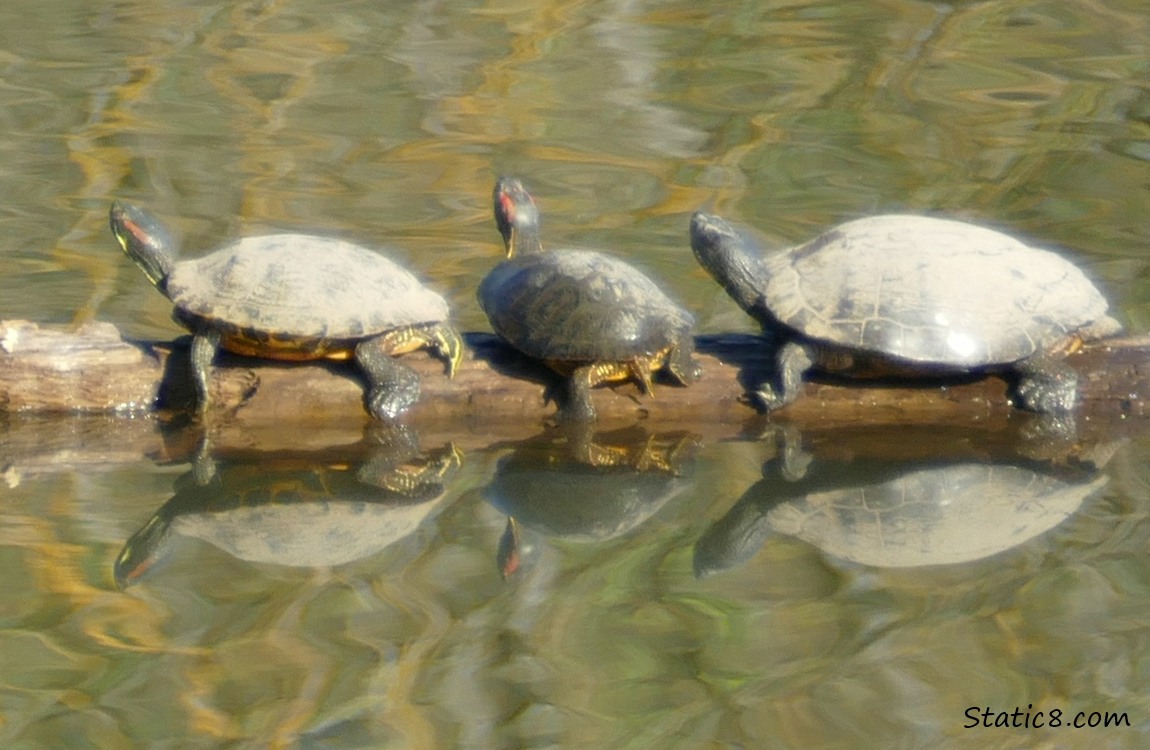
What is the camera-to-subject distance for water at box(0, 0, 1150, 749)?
4.18m

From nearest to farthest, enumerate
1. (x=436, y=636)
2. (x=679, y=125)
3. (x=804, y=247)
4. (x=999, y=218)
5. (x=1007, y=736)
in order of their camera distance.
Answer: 1. (x=1007, y=736)
2. (x=436, y=636)
3. (x=804, y=247)
4. (x=999, y=218)
5. (x=679, y=125)

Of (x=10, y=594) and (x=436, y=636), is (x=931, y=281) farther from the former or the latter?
(x=10, y=594)

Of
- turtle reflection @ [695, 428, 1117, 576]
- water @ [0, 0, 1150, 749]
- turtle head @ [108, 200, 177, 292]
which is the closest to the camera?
water @ [0, 0, 1150, 749]

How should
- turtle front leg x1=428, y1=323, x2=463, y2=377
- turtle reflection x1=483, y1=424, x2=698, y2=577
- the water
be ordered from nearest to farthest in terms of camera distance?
the water
turtle reflection x1=483, y1=424, x2=698, y2=577
turtle front leg x1=428, y1=323, x2=463, y2=377

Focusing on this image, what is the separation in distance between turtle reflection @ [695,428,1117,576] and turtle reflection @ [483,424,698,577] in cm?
32

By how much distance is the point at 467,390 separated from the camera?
588 centimetres

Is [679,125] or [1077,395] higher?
[1077,395]

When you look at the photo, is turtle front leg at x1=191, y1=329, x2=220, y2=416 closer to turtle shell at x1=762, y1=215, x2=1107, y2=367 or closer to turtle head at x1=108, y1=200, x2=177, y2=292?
turtle head at x1=108, y1=200, x2=177, y2=292

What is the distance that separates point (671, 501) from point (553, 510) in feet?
1.37

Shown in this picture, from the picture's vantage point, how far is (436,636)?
14.8ft

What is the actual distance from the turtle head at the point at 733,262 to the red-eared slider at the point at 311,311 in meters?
1.05

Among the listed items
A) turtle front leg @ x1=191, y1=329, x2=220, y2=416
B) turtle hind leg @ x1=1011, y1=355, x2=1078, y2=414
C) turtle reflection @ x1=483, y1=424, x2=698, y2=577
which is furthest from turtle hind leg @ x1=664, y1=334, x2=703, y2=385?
turtle front leg @ x1=191, y1=329, x2=220, y2=416

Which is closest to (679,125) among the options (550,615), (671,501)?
(671,501)

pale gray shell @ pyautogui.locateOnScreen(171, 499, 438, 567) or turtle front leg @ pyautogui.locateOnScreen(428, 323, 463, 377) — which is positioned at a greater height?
turtle front leg @ pyautogui.locateOnScreen(428, 323, 463, 377)
